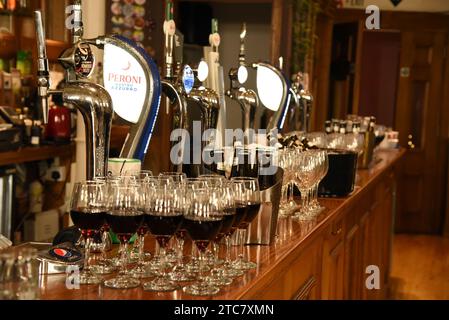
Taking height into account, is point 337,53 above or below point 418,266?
above

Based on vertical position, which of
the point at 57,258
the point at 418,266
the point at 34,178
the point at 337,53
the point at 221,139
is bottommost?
the point at 418,266

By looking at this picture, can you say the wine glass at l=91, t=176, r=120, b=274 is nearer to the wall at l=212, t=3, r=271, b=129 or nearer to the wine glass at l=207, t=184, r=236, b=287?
the wine glass at l=207, t=184, r=236, b=287

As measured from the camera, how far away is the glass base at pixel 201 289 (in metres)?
1.61

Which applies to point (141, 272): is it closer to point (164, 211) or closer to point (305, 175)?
point (164, 211)

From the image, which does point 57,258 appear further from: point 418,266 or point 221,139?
point 418,266

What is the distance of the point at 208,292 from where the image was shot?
63.7 inches

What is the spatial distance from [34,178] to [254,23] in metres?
3.71

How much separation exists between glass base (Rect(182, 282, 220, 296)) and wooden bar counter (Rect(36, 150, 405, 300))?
1 centimetres

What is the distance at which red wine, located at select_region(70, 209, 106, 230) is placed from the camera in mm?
1701

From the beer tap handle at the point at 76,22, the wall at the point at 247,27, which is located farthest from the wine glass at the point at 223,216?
the wall at the point at 247,27

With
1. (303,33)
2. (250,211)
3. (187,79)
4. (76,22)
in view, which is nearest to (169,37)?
(187,79)

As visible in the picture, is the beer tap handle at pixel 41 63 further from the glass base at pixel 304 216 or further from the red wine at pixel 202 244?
the glass base at pixel 304 216

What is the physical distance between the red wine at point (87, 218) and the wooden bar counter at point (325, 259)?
0.13 metres
